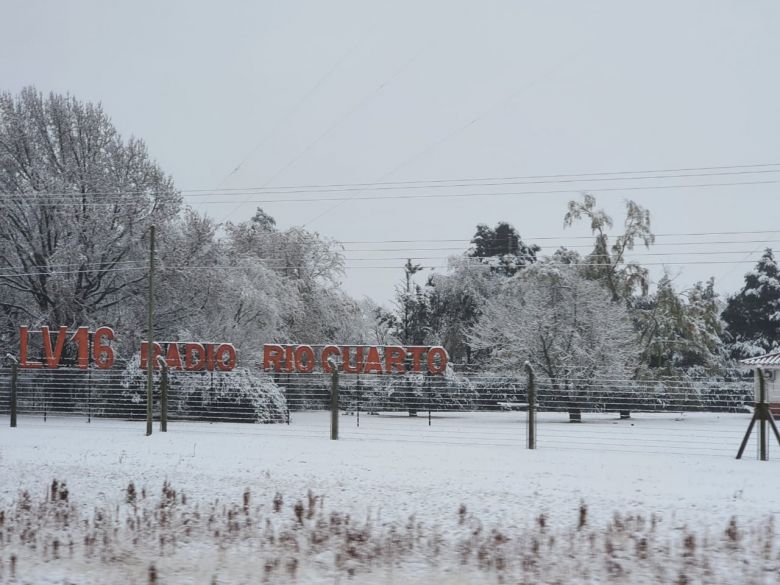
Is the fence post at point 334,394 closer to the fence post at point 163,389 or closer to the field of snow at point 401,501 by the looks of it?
the field of snow at point 401,501

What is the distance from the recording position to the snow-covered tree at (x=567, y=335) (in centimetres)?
3641

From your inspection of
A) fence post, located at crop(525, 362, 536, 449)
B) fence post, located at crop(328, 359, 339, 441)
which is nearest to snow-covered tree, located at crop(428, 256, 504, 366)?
fence post, located at crop(328, 359, 339, 441)

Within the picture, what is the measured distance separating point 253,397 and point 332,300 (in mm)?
15029

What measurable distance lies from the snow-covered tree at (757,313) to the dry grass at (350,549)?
4715 cm

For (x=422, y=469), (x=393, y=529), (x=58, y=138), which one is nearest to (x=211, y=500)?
(x=393, y=529)

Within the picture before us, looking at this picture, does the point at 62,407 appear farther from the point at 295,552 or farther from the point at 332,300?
the point at 295,552

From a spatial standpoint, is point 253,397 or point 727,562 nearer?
point 727,562

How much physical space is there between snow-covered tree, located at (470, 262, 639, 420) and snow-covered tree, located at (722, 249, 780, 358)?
16.5 meters

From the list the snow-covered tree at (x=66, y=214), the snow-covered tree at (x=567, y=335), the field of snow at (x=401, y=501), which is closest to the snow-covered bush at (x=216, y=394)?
the snow-covered tree at (x=66, y=214)

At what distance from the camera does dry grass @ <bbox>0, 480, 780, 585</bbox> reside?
21.0 feet

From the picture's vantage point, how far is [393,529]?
8.02m

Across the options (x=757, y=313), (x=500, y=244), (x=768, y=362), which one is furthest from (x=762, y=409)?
(x=500, y=244)

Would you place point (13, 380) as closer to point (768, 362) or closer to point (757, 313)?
point (768, 362)

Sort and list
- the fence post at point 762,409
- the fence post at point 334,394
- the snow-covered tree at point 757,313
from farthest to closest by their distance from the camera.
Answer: the snow-covered tree at point 757,313 < the fence post at point 334,394 < the fence post at point 762,409
